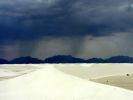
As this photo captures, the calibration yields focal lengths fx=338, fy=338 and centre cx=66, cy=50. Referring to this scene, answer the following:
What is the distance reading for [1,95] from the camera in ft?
57.8

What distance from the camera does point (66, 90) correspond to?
17.4 m

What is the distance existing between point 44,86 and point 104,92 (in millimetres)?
4879

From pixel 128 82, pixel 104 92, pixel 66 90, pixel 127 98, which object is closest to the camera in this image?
pixel 127 98

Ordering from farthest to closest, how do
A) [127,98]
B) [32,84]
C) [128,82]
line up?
[128,82]
[32,84]
[127,98]

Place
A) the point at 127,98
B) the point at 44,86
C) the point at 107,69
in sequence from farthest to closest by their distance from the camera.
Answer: the point at 107,69 → the point at 44,86 → the point at 127,98

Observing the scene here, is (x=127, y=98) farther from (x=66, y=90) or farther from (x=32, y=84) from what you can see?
(x=32, y=84)

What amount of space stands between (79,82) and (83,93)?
3397 millimetres

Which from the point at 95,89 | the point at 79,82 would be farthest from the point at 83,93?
the point at 79,82

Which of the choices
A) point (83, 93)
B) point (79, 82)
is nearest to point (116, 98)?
point (83, 93)

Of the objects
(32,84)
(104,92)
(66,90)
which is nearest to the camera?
(104,92)

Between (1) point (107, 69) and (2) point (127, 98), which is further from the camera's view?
(1) point (107, 69)

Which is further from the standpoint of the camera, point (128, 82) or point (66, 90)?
point (128, 82)

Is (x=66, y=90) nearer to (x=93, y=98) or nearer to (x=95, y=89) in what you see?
(x=95, y=89)

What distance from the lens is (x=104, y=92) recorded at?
1559cm
